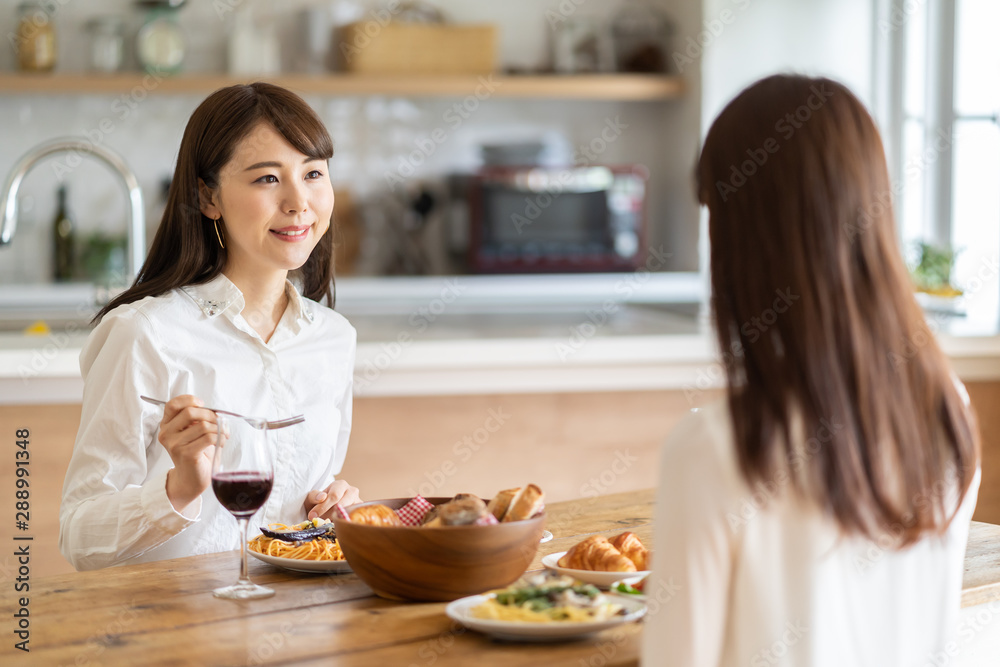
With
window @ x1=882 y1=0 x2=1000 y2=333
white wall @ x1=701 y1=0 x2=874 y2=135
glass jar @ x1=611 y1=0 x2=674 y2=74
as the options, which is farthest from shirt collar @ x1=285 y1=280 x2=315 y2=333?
glass jar @ x1=611 y1=0 x2=674 y2=74

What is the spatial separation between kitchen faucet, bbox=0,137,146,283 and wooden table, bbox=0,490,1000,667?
123 cm

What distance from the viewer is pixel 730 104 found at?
98cm

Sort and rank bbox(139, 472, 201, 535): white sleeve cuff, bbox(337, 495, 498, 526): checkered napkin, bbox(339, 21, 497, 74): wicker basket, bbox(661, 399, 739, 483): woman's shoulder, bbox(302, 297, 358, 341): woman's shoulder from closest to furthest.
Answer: bbox(661, 399, 739, 483): woman's shoulder, bbox(337, 495, 498, 526): checkered napkin, bbox(139, 472, 201, 535): white sleeve cuff, bbox(302, 297, 358, 341): woman's shoulder, bbox(339, 21, 497, 74): wicker basket

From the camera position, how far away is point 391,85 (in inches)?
169

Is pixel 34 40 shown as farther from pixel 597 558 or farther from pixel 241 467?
pixel 597 558

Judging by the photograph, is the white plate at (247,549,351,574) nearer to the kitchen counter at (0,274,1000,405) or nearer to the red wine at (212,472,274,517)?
the red wine at (212,472,274,517)

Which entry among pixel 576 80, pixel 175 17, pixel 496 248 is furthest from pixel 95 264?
pixel 576 80

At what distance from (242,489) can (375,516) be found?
145 millimetres

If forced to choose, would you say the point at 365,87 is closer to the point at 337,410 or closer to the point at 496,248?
the point at 496,248

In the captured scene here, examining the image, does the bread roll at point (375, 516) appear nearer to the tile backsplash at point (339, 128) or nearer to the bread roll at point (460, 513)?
the bread roll at point (460, 513)

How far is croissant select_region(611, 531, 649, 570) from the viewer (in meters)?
1.28

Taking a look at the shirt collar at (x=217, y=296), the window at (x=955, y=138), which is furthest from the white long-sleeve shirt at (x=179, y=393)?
the window at (x=955, y=138)

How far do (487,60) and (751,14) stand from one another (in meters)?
1.09

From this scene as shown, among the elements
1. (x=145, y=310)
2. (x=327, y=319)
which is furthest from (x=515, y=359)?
(x=145, y=310)
